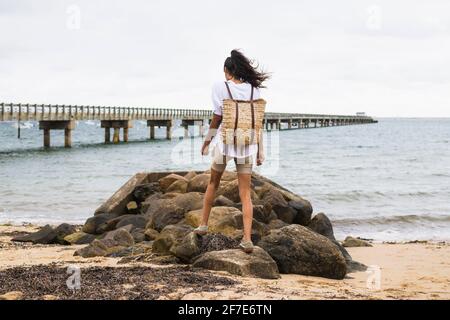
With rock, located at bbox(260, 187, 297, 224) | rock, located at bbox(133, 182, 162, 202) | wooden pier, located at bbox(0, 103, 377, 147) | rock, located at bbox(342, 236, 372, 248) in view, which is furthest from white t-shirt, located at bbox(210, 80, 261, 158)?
wooden pier, located at bbox(0, 103, 377, 147)

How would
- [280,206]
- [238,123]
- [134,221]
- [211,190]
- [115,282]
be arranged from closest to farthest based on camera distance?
[115,282]
[238,123]
[211,190]
[280,206]
[134,221]

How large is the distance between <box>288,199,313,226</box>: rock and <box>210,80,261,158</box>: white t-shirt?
411cm

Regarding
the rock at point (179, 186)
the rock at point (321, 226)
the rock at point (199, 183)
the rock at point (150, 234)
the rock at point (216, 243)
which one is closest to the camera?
the rock at point (216, 243)

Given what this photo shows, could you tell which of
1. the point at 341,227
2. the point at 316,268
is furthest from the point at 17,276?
the point at 341,227

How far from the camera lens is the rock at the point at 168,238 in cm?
698

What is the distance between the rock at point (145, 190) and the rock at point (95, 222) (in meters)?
0.63

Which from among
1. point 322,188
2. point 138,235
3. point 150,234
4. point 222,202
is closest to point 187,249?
point 150,234

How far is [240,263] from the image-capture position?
6109 mm

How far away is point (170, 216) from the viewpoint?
8922 millimetres

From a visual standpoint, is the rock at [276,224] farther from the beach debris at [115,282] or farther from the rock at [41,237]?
the rock at [41,237]

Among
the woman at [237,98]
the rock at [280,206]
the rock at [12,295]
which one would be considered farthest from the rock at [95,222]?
the rock at [12,295]

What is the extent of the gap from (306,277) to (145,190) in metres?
5.26

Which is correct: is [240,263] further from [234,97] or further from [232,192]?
[232,192]

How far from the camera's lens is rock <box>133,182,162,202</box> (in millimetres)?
11414
